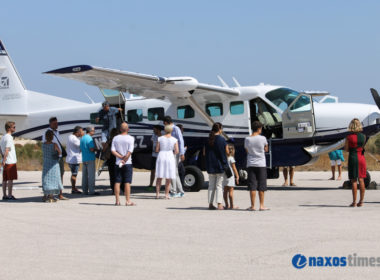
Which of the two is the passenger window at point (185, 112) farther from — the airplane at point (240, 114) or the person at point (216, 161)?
the person at point (216, 161)

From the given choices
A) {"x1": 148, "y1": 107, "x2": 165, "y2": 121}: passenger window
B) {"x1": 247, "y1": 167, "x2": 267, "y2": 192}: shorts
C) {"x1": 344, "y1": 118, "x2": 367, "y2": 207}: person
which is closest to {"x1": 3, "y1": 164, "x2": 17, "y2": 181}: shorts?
{"x1": 148, "y1": 107, "x2": 165, "y2": 121}: passenger window

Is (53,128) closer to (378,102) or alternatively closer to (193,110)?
(193,110)

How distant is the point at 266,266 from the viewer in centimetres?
637

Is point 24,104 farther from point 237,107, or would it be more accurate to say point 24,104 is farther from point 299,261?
point 299,261

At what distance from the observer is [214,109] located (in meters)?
17.0

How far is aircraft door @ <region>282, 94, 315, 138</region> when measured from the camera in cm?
1576

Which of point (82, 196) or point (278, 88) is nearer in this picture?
point (82, 196)

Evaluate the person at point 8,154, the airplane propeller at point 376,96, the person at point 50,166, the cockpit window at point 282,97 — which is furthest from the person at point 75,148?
the airplane propeller at point 376,96

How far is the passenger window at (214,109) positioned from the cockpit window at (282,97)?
135 centimetres

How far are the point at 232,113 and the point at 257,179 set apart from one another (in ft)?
18.4

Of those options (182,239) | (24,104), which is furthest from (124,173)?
(24,104)

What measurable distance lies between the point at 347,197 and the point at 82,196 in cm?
624

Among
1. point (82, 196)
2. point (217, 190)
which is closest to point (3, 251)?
point (217, 190)

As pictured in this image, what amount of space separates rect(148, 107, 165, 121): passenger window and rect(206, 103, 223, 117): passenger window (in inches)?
54.4
